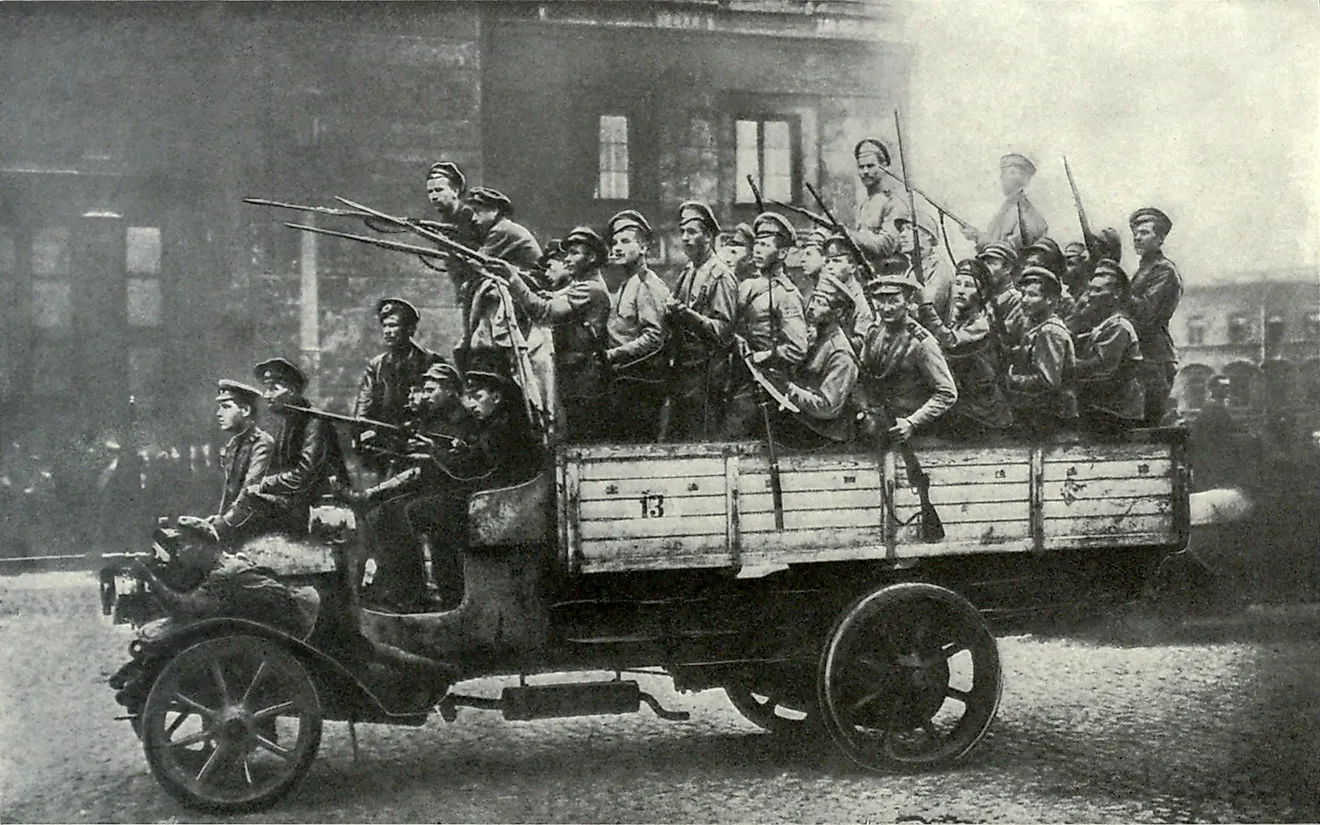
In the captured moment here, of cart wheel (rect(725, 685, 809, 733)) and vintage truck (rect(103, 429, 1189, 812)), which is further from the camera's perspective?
cart wheel (rect(725, 685, 809, 733))

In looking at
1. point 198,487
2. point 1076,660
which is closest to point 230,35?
point 198,487

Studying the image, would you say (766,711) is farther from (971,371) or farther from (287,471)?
(287,471)

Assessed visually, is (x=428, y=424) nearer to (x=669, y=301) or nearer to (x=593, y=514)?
(x=593, y=514)

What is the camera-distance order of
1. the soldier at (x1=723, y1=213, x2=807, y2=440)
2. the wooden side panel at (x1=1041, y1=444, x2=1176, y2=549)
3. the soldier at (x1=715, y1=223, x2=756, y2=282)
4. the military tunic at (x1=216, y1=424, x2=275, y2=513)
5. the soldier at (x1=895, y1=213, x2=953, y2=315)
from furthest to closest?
the soldier at (x1=895, y1=213, x2=953, y2=315), the soldier at (x1=715, y1=223, x2=756, y2=282), the soldier at (x1=723, y1=213, x2=807, y2=440), the wooden side panel at (x1=1041, y1=444, x2=1176, y2=549), the military tunic at (x1=216, y1=424, x2=275, y2=513)

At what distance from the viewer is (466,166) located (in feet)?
17.7

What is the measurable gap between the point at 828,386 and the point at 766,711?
1.45 m

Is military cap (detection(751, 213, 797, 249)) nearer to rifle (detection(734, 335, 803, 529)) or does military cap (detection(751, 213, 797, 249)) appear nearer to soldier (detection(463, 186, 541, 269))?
rifle (detection(734, 335, 803, 529))

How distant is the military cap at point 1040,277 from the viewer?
5172mm

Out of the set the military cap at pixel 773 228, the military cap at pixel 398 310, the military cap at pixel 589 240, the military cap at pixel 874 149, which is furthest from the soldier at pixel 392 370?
the military cap at pixel 874 149

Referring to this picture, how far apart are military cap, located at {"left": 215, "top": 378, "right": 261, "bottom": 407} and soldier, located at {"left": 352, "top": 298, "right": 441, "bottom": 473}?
394 millimetres

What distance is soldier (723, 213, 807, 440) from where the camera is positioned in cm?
491

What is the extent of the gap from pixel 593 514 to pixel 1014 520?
172cm

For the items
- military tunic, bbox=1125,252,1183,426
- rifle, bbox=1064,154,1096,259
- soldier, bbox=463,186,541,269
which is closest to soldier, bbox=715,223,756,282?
soldier, bbox=463,186,541,269

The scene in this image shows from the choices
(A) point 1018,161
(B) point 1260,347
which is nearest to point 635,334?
(A) point 1018,161
